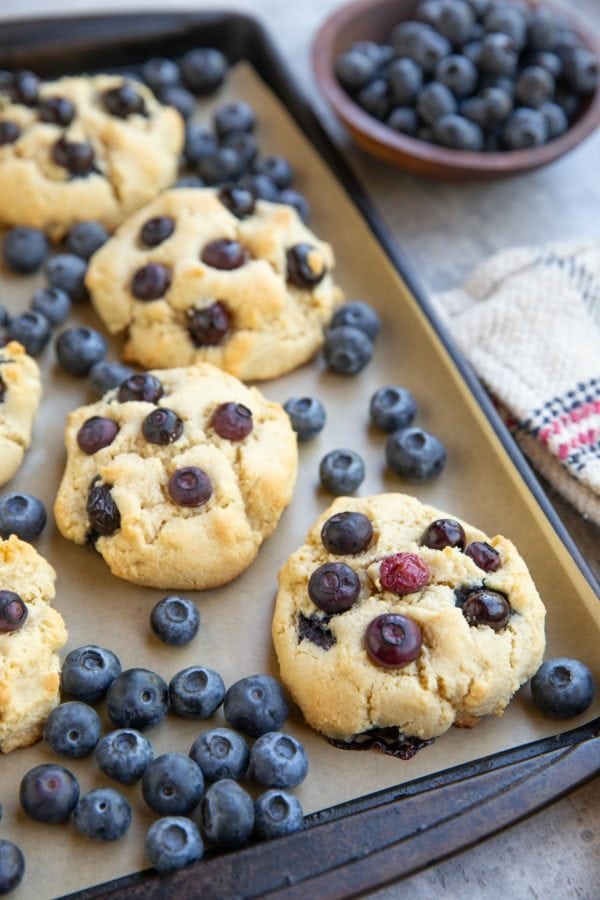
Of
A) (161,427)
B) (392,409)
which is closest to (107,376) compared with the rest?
(161,427)

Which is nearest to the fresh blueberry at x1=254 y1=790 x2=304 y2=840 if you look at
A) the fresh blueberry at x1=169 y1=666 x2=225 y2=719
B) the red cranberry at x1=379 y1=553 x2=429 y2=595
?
the fresh blueberry at x1=169 y1=666 x2=225 y2=719

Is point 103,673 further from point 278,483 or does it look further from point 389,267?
point 389,267

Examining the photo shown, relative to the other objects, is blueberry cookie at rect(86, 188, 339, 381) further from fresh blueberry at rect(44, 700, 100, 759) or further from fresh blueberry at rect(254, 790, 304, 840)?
fresh blueberry at rect(254, 790, 304, 840)

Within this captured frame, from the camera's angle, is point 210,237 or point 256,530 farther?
point 210,237

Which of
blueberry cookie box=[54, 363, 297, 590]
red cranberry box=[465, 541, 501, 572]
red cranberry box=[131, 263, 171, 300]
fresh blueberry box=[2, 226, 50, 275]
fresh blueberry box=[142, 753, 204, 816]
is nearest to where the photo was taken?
fresh blueberry box=[142, 753, 204, 816]

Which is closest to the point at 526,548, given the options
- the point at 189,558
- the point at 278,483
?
the point at 278,483

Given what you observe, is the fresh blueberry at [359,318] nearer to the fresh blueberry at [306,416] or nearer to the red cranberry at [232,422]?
the fresh blueberry at [306,416]

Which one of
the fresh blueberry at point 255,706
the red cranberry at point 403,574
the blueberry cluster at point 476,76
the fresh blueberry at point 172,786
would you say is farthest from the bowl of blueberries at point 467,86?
the fresh blueberry at point 172,786
